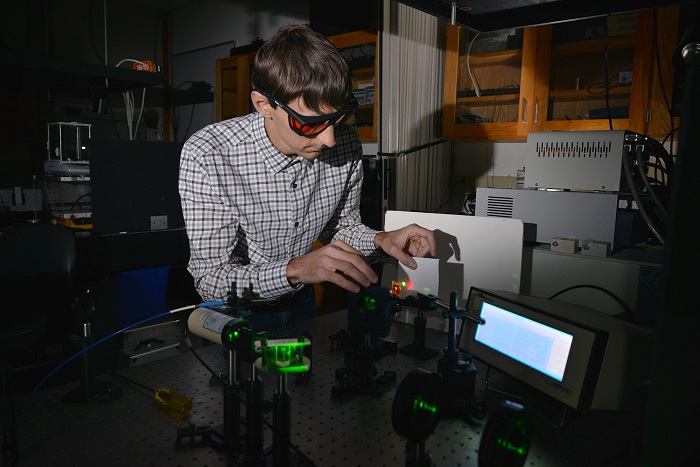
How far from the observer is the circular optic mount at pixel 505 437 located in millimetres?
486

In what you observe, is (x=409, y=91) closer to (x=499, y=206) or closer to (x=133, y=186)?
(x=499, y=206)

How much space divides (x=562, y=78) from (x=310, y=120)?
1909 mm

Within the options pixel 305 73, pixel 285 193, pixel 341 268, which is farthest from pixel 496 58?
pixel 341 268

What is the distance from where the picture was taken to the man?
1.08 meters

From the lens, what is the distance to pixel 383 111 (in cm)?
282

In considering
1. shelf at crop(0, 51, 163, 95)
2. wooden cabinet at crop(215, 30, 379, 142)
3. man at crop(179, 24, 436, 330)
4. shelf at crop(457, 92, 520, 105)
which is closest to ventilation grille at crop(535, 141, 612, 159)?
man at crop(179, 24, 436, 330)

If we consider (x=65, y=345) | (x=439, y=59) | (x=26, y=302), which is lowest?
(x=65, y=345)

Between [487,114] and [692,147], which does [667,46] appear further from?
[692,147]

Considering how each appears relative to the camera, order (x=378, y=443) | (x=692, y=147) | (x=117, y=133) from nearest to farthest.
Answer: (x=692, y=147) < (x=378, y=443) < (x=117, y=133)

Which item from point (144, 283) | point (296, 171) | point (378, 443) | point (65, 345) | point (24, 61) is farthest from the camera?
point (144, 283)

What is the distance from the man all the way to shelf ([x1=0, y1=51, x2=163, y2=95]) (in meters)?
1.52

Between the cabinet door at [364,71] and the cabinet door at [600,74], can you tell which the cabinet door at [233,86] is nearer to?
the cabinet door at [364,71]

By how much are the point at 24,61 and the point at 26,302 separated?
1.10 m

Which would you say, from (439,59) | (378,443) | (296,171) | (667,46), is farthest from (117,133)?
(378,443)
